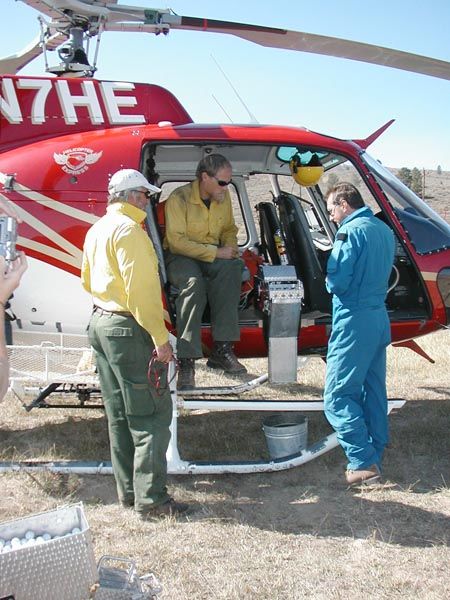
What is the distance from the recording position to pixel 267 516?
13.5ft

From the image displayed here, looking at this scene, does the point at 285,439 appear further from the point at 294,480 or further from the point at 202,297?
the point at 202,297

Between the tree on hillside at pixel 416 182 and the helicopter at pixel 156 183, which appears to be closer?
the helicopter at pixel 156 183

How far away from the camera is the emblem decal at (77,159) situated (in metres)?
4.74

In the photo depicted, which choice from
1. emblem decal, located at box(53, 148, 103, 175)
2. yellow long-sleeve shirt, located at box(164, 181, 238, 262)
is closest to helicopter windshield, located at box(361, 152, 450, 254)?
yellow long-sleeve shirt, located at box(164, 181, 238, 262)

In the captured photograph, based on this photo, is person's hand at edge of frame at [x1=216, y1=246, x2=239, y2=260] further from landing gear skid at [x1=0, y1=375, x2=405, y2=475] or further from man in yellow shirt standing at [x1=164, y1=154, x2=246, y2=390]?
landing gear skid at [x1=0, y1=375, x2=405, y2=475]

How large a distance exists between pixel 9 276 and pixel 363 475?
3112 mm

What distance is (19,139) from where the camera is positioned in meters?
5.02

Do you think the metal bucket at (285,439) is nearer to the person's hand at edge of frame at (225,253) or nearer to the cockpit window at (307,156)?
the person's hand at edge of frame at (225,253)

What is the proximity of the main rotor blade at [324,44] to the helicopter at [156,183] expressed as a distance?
1 centimetres

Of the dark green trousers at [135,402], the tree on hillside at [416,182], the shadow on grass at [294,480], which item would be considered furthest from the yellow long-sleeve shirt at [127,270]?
the tree on hillside at [416,182]

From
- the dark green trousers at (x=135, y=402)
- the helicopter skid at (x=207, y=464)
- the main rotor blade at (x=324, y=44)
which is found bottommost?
the helicopter skid at (x=207, y=464)

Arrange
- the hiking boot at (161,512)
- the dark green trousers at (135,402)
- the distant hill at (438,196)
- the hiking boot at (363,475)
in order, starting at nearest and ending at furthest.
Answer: the dark green trousers at (135,402) → the hiking boot at (161,512) → the hiking boot at (363,475) → the distant hill at (438,196)

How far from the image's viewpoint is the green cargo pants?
4602mm

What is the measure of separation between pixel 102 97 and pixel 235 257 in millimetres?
1520
